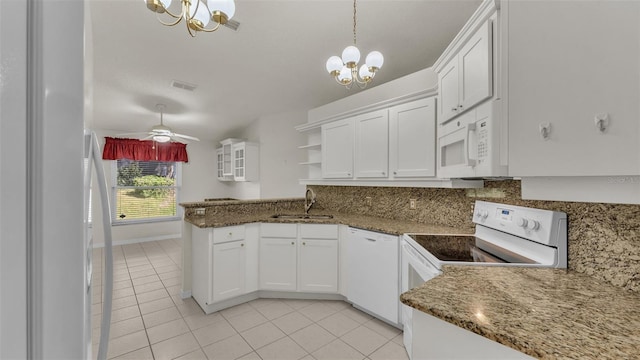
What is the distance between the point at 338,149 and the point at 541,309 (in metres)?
2.43

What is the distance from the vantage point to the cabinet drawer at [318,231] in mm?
2723

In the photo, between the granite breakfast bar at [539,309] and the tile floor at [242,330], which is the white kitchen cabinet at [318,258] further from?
the granite breakfast bar at [539,309]

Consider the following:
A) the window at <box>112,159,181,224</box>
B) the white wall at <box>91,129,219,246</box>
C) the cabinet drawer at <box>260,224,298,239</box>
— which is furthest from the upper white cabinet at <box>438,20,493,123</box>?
the window at <box>112,159,181,224</box>

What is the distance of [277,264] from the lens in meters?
2.79

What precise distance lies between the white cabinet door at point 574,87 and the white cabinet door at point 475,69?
0.14 metres

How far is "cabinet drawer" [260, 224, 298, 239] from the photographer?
9.10ft

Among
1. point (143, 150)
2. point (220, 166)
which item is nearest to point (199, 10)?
point (143, 150)

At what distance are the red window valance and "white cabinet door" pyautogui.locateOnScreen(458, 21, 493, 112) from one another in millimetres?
5576

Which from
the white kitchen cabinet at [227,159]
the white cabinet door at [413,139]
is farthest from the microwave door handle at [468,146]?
the white kitchen cabinet at [227,159]

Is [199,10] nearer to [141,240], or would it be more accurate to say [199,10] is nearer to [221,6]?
[221,6]

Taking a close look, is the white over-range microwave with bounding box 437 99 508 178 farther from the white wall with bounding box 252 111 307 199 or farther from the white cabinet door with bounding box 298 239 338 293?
the white wall with bounding box 252 111 307 199

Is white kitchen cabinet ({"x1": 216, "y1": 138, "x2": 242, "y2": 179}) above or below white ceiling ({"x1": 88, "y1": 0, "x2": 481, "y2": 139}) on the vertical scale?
below

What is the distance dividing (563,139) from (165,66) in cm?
373

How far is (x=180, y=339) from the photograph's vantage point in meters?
2.14
